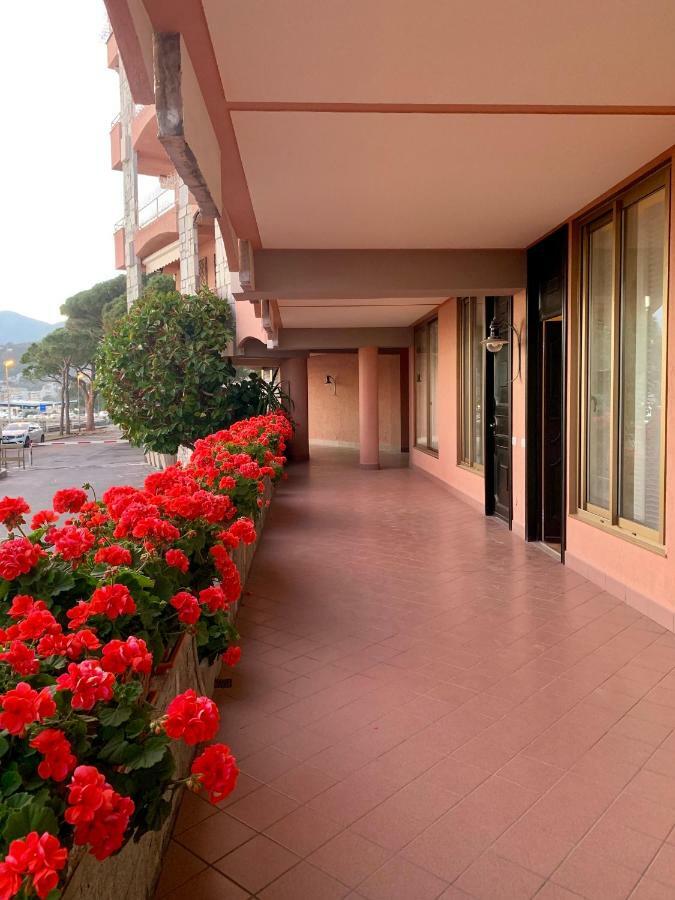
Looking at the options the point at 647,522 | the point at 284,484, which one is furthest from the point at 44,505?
the point at 647,522

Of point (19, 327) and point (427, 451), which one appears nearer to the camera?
point (427, 451)

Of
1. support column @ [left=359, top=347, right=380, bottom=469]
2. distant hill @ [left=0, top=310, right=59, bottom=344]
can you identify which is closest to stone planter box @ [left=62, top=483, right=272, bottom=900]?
support column @ [left=359, top=347, right=380, bottom=469]

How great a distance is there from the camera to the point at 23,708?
134 centimetres

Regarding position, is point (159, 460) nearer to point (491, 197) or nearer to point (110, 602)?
point (491, 197)

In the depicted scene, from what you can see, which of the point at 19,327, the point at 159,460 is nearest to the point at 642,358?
the point at 159,460

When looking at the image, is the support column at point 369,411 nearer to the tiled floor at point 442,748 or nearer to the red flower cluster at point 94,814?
the tiled floor at point 442,748

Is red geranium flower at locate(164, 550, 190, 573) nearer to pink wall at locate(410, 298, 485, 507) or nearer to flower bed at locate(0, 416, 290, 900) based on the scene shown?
flower bed at locate(0, 416, 290, 900)

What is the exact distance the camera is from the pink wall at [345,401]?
19406 millimetres

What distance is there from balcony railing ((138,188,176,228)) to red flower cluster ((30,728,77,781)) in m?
24.4

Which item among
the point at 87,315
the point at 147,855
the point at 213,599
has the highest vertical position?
the point at 87,315

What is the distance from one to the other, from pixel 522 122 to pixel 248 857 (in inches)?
145

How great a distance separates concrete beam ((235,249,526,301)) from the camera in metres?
6.91

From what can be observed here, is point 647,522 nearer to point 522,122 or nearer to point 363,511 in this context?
point 522,122

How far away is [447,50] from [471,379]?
22.8 feet
